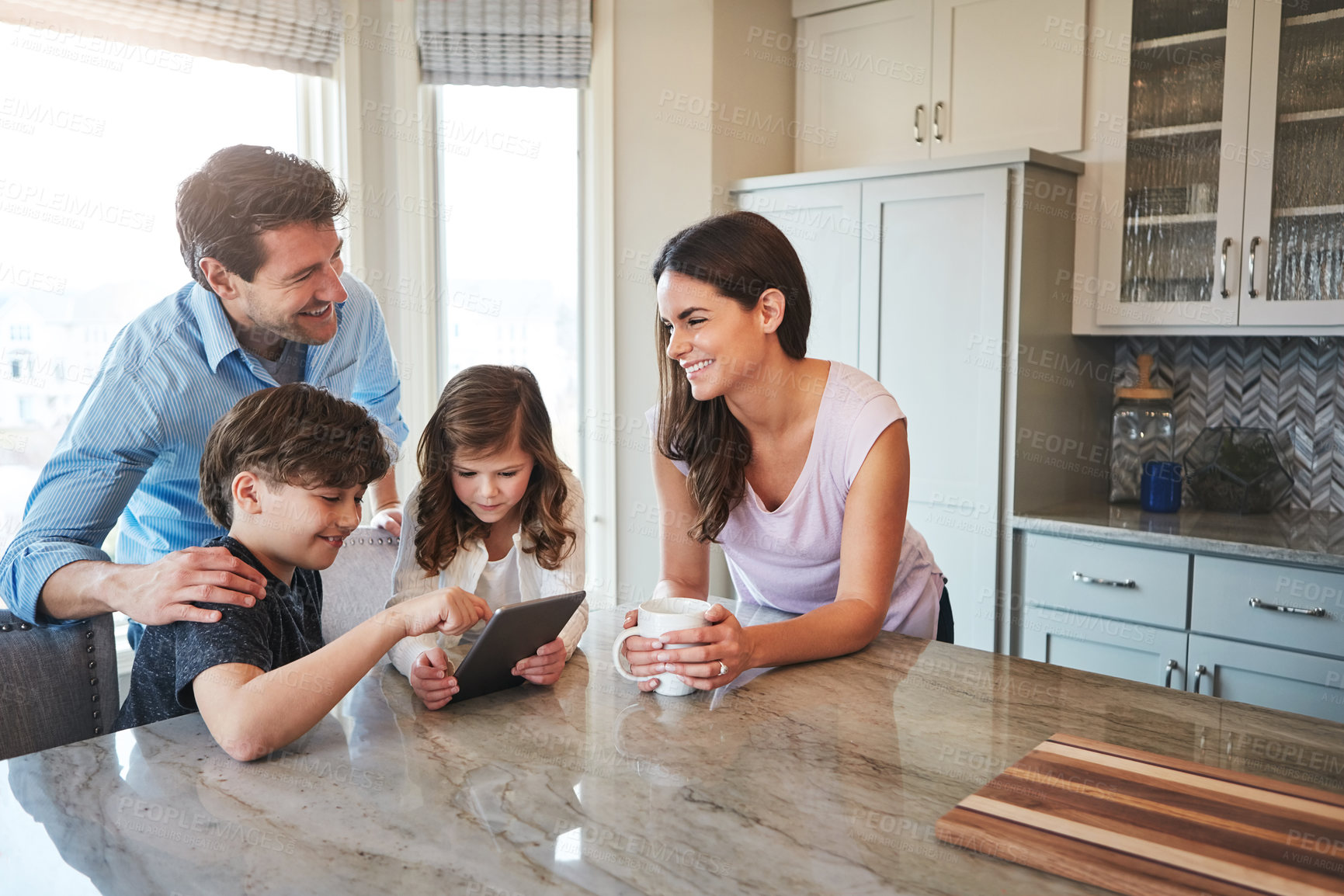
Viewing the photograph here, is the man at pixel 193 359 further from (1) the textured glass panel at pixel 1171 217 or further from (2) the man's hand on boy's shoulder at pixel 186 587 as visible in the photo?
(1) the textured glass panel at pixel 1171 217

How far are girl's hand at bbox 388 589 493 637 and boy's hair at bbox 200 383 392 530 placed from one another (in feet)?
0.76

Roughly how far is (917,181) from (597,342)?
1.13m

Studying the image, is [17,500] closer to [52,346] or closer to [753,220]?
[52,346]

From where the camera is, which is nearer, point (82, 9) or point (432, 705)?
point (432, 705)

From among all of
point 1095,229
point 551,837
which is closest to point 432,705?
point 551,837

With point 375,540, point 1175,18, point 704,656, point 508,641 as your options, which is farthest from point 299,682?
point 1175,18

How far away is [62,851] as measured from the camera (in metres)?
0.82

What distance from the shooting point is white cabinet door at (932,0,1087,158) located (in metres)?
2.83

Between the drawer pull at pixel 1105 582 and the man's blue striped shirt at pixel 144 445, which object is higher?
the man's blue striped shirt at pixel 144 445

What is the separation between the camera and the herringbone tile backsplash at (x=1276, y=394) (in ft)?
9.32

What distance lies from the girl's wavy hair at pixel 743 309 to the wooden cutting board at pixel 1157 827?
72 centimetres

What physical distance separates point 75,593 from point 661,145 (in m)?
2.42

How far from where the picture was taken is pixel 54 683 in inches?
48.5

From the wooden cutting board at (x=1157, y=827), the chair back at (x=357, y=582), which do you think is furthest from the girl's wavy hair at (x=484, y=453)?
the wooden cutting board at (x=1157, y=827)
